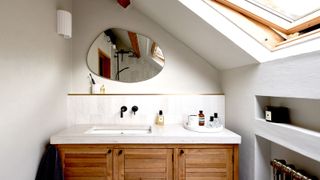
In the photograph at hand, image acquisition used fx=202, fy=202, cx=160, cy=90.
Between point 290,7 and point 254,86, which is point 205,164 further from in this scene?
point 290,7

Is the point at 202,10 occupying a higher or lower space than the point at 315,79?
higher

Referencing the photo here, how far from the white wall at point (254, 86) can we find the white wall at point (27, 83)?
1.79 metres

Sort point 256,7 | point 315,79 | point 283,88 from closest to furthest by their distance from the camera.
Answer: point 315,79 < point 283,88 < point 256,7

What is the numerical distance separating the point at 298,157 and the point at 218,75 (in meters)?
1.24

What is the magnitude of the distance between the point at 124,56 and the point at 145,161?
1228 mm

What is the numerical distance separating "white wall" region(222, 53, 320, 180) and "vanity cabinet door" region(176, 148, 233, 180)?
0.20 m

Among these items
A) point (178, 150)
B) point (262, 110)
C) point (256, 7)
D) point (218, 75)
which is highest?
point (256, 7)

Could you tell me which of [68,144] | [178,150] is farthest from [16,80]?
[178,150]

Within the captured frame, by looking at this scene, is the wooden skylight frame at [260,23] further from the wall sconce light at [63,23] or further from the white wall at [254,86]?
the wall sconce light at [63,23]

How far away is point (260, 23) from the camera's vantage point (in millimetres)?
1568

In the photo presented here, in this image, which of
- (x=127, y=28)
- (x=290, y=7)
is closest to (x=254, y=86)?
(x=290, y=7)

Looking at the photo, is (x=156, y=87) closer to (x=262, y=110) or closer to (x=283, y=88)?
(x=262, y=110)

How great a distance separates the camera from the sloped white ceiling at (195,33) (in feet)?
5.45

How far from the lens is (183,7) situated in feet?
5.32
